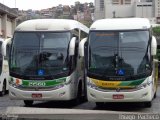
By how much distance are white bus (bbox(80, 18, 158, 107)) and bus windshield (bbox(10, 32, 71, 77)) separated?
2.98ft

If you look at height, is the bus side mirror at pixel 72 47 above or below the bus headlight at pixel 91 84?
above

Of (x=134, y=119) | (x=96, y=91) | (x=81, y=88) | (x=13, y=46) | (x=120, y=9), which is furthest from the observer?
(x=120, y=9)

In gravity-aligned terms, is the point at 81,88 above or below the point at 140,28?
below

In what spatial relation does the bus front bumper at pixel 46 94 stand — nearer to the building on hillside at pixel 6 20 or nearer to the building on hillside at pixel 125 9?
the building on hillside at pixel 6 20

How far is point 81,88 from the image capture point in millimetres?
19141

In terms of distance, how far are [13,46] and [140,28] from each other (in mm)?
4590

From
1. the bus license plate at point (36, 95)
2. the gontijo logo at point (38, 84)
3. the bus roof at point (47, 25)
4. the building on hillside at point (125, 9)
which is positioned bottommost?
the bus license plate at point (36, 95)

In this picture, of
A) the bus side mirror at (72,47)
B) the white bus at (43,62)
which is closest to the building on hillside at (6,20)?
the white bus at (43,62)

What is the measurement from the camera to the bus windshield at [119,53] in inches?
616

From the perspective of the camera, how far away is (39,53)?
16.7 m

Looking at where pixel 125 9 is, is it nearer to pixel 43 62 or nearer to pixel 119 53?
pixel 43 62

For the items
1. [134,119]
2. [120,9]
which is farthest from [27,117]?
[120,9]

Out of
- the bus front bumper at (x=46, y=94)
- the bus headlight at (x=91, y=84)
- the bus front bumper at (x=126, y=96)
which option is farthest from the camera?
the bus front bumper at (x=46, y=94)

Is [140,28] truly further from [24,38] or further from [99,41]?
[24,38]
